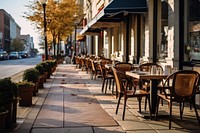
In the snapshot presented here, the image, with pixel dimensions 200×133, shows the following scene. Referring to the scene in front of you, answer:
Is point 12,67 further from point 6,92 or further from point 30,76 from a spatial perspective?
point 6,92

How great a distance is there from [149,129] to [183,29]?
13.6ft

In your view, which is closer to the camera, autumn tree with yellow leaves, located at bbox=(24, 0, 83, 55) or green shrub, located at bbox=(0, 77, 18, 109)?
green shrub, located at bbox=(0, 77, 18, 109)

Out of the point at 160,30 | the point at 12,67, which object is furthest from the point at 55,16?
the point at 160,30

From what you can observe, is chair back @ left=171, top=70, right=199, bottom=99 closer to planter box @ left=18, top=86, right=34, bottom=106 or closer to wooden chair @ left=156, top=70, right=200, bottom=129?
wooden chair @ left=156, top=70, right=200, bottom=129

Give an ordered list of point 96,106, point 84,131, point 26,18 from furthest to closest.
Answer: point 26,18
point 96,106
point 84,131

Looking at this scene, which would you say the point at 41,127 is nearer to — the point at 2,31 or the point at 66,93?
the point at 66,93

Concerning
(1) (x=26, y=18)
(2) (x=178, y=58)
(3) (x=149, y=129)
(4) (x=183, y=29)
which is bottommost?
(3) (x=149, y=129)

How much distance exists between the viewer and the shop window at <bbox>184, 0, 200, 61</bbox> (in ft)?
30.3

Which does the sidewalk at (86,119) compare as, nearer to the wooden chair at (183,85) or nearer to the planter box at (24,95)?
the planter box at (24,95)

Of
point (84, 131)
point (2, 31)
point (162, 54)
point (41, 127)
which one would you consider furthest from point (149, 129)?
point (2, 31)

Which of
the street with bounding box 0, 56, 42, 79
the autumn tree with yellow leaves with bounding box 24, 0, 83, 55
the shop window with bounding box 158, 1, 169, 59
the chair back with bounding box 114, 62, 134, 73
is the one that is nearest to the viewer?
the chair back with bounding box 114, 62, 134, 73

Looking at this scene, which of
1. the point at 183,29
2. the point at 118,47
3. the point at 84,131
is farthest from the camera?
the point at 118,47

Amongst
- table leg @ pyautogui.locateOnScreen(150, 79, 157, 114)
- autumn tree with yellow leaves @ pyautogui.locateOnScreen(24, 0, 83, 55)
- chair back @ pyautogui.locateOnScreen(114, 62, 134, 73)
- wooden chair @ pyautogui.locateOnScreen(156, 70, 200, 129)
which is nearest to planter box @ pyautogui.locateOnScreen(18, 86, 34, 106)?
chair back @ pyautogui.locateOnScreen(114, 62, 134, 73)

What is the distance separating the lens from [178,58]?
32.4 feet
